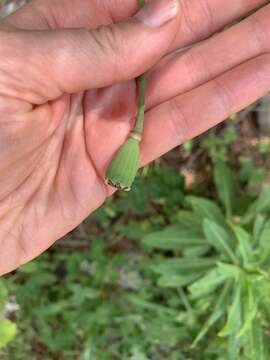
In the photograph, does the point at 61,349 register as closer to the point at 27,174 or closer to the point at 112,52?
the point at 27,174

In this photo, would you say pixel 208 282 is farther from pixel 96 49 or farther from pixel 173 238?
pixel 96 49

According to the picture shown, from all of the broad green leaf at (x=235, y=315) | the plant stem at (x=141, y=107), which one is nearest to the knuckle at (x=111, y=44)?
the plant stem at (x=141, y=107)

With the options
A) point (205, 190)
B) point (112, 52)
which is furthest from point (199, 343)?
point (112, 52)

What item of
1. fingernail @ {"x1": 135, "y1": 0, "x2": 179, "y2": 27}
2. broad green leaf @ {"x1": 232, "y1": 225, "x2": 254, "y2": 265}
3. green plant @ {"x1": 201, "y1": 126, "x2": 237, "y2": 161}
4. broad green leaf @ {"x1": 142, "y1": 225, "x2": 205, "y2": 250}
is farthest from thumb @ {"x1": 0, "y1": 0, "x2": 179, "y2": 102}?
green plant @ {"x1": 201, "y1": 126, "x2": 237, "y2": 161}

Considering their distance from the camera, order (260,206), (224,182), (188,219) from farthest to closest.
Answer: (224,182)
(188,219)
(260,206)

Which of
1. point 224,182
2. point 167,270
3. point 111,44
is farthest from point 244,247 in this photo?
point 111,44
